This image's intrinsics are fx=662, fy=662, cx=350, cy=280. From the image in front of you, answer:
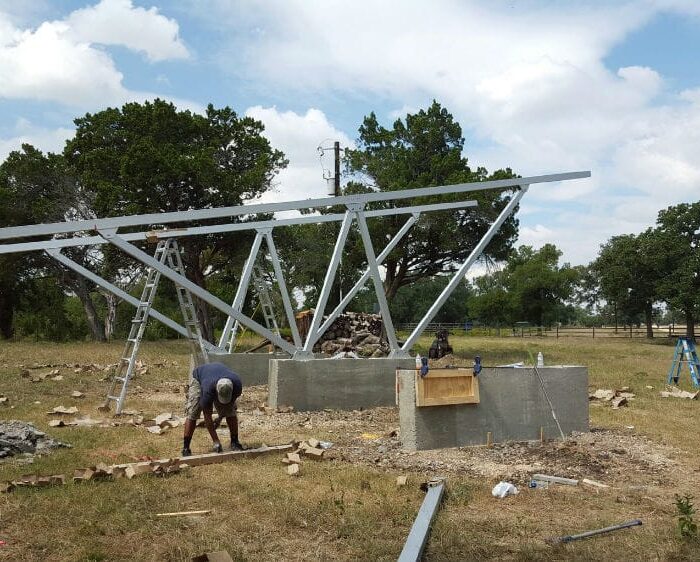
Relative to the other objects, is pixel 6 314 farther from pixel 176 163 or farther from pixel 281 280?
pixel 281 280

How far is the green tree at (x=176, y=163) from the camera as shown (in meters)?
26.1

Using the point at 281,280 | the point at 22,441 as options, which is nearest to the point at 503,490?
the point at 22,441

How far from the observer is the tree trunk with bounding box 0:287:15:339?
117 ft

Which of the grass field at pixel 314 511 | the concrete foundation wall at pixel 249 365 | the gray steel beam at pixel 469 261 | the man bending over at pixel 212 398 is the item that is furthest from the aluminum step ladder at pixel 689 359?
the man bending over at pixel 212 398

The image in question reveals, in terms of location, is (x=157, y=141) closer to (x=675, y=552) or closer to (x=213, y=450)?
(x=213, y=450)

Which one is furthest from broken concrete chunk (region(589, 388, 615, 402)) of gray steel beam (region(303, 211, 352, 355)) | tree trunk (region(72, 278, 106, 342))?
tree trunk (region(72, 278, 106, 342))

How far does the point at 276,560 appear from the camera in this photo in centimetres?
455

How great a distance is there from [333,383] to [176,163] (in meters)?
17.0

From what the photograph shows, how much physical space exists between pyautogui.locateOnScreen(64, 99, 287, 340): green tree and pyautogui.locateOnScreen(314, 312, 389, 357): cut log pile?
7.87m

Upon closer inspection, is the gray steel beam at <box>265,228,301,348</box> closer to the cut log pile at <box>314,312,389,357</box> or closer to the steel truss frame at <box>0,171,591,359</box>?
the steel truss frame at <box>0,171,591,359</box>

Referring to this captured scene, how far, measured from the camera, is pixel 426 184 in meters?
23.8

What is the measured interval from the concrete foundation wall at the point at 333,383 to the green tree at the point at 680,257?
30.7 metres

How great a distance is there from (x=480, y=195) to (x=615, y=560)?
19251 mm

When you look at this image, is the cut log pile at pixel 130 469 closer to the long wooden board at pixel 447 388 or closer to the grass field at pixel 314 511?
the grass field at pixel 314 511
